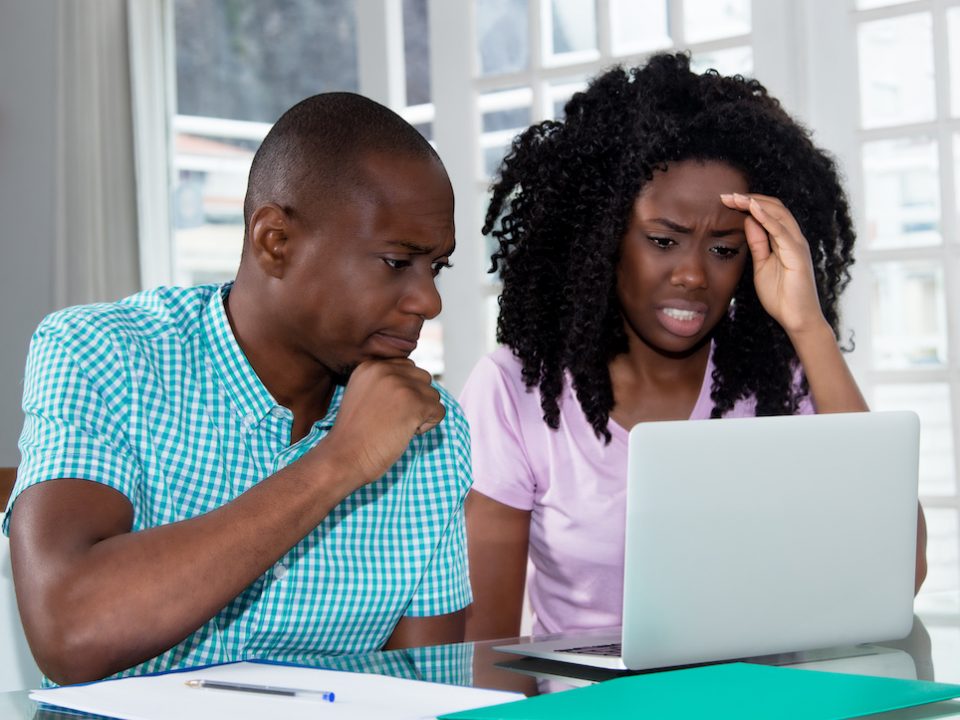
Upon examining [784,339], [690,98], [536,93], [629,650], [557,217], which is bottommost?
[629,650]

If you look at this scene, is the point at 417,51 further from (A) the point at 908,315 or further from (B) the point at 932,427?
(B) the point at 932,427

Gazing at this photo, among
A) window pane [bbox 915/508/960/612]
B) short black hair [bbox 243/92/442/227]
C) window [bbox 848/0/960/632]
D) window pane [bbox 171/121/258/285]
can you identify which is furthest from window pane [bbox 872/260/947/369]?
window pane [bbox 171/121/258/285]

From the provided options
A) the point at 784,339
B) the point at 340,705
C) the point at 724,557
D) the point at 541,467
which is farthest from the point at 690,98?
the point at 340,705

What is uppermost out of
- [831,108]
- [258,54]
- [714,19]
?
[258,54]

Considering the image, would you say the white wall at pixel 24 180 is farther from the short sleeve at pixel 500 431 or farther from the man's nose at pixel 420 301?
the man's nose at pixel 420 301

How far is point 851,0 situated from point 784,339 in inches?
39.6

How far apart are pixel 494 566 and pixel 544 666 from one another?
64 cm

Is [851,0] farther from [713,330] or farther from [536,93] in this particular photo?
[713,330]

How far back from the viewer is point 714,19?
2.73 metres

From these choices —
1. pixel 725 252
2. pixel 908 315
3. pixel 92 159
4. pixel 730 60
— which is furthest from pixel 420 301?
pixel 92 159

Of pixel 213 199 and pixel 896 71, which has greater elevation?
pixel 213 199

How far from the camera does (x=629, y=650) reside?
104cm

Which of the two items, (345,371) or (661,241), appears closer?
(345,371)

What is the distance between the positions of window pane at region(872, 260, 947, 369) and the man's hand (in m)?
1.55
